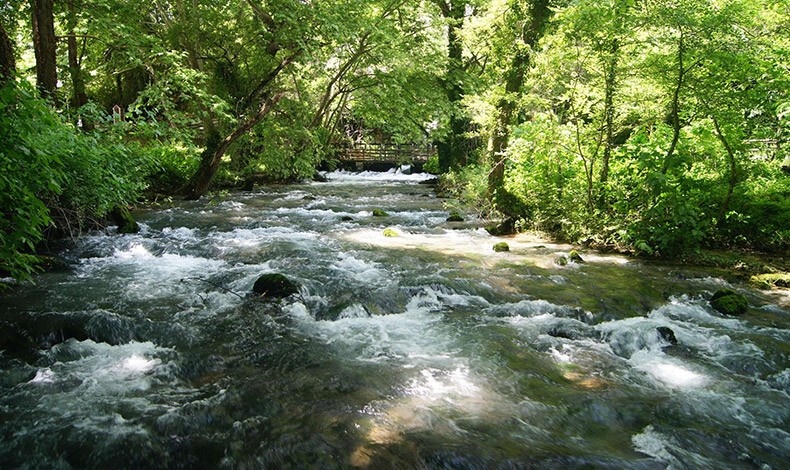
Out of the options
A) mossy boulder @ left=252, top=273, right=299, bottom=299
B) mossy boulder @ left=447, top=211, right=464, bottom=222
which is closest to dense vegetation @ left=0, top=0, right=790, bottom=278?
mossy boulder @ left=447, top=211, right=464, bottom=222

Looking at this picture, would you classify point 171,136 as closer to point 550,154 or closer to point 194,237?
point 194,237

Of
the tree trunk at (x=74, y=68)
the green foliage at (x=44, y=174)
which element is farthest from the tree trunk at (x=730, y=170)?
the tree trunk at (x=74, y=68)

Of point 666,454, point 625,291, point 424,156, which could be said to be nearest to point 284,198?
point 625,291

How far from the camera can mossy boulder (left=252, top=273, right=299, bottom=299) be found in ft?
21.2

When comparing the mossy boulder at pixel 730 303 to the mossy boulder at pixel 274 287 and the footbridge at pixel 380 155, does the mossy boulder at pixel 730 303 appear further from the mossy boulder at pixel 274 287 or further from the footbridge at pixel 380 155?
the footbridge at pixel 380 155

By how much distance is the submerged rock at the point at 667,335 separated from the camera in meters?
5.18

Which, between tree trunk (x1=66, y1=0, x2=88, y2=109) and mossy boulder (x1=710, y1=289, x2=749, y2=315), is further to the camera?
tree trunk (x1=66, y1=0, x2=88, y2=109)

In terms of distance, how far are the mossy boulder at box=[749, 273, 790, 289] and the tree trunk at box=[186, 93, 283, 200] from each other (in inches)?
488

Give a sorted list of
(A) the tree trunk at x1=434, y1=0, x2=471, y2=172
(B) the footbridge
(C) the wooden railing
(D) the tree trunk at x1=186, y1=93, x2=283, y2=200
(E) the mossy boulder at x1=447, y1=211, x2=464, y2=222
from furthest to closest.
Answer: (C) the wooden railing < (B) the footbridge < (A) the tree trunk at x1=434, y1=0, x2=471, y2=172 < (D) the tree trunk at x1=186, y1=93, x2=283, y2=200 < (E) the mossy boulder at x1=447, y1=211, x2=464, y2=222

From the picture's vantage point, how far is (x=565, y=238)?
10289 millimetres

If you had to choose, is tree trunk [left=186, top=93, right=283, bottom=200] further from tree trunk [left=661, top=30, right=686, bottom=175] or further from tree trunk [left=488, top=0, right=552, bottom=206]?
tree trunk [left=661, top=30, right=686, bottom=175]

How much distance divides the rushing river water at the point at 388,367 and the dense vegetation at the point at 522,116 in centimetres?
116

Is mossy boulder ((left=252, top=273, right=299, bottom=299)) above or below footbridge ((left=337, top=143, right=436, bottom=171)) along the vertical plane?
below

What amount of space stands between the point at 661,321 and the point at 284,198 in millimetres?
14321
